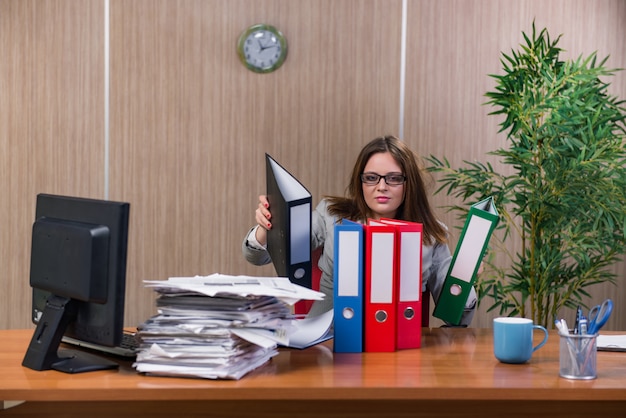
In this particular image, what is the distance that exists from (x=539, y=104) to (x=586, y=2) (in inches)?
47.2

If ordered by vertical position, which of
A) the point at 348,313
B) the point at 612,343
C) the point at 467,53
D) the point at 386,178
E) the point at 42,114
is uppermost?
the point at 467,53

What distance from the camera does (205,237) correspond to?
4.44 m

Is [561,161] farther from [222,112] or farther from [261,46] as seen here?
[222,112]

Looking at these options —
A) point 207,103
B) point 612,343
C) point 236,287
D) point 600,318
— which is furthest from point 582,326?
point 207,103

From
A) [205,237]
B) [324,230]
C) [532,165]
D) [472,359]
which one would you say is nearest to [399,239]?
[472,359]

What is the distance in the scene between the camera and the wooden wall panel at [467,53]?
14.5 feet

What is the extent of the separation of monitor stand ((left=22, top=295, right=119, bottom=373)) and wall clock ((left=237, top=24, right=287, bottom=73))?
2.62 meters

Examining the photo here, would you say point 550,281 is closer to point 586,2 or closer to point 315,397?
point 586,2

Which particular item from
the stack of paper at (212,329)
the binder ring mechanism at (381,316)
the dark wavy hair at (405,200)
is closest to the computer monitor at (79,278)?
the stack of paper at (212,329)

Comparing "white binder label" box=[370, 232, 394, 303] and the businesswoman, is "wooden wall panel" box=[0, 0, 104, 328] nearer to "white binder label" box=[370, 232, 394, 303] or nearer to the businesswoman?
the businesswoman

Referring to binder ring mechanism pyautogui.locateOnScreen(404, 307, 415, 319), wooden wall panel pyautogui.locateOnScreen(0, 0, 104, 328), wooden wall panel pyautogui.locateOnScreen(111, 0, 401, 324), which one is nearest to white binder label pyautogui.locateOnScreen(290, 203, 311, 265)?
binder ring mechanism pyautogui.locateOnScreen(404, 307, 415, 319)

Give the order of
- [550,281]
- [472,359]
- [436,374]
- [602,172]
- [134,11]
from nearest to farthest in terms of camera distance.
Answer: [436,374], [472,359], [602,172], [550,281], [134,11]

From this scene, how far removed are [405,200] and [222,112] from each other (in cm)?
169

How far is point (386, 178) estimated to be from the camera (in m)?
2.92
